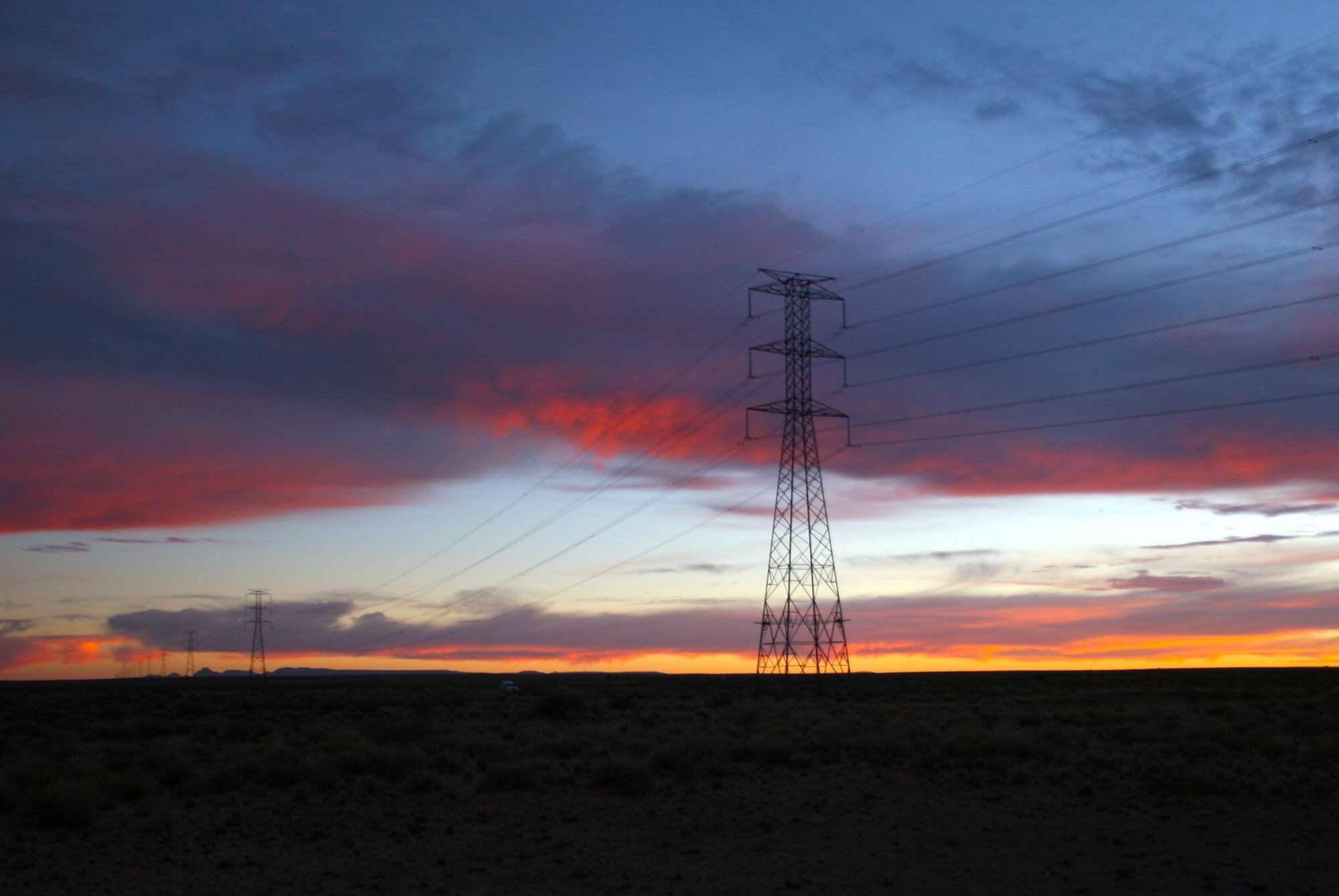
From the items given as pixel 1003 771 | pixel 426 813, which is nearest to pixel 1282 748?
pixel 1003 771

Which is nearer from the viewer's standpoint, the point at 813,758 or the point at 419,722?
the point at 813,758

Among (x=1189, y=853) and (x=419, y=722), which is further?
(x=419, y=722)

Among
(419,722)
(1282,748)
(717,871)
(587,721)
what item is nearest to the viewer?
(717,871)

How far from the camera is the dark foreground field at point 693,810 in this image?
2092cm

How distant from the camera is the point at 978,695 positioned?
8125 cm

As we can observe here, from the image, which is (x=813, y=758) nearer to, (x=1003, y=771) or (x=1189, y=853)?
(x=1003, y=771)

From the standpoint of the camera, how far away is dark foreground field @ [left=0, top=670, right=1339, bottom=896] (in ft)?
68.6

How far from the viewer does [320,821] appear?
2603 centimetres

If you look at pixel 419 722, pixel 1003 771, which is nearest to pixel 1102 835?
pixel 1003 771

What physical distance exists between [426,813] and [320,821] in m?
2.26

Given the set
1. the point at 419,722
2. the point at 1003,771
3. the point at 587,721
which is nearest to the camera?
the point at 1003,771

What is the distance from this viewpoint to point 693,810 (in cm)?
2706

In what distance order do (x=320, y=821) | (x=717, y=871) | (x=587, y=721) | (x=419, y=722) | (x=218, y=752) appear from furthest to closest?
(x=587, y=721) < (x=419, y=722) < (x=218, y=752) < (x=320, y=821) < (x=717, y=871)

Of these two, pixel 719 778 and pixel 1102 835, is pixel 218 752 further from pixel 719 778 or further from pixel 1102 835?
pixel 1102 835
